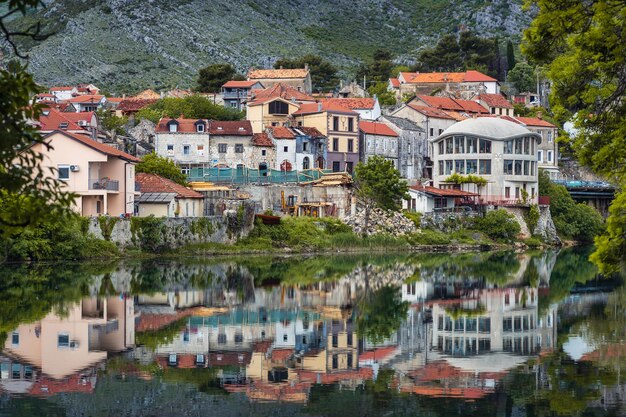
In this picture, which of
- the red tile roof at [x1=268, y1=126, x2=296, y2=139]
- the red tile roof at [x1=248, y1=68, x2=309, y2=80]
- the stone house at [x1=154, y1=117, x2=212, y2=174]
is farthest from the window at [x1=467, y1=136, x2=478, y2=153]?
the red tile roof at [x1=248, y1=68, x2=309, y2=80]

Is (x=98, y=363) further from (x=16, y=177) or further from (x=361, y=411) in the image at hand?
(x=16, y=177)

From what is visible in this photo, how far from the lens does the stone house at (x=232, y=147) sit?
102 meters

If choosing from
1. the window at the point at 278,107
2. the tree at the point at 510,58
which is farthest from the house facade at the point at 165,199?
the tree at the point at 510,58

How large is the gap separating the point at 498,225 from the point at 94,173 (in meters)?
34.9

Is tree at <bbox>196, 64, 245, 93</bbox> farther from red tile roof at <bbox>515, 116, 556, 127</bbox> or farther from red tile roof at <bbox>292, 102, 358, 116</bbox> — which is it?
red tile roof at <bbox>292, 102, 358, 116</bbox>

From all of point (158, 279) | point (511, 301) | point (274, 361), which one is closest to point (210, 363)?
point (274, 361)

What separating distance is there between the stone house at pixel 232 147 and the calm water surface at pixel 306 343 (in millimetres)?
39327

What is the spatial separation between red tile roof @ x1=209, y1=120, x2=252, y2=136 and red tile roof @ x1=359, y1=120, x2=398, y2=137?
1222 centimetres

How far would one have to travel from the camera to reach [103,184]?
76.2 metres

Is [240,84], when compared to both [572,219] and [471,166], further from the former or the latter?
[572,219]

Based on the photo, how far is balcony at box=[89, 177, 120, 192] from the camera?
2981 inches

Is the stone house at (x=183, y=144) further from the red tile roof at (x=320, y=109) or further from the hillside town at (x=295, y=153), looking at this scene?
the red tile roof at (x=320, y=109)

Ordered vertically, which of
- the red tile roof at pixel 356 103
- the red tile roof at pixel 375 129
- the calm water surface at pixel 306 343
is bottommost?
the calm water surface at pixel 306 343

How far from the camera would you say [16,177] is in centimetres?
1703
